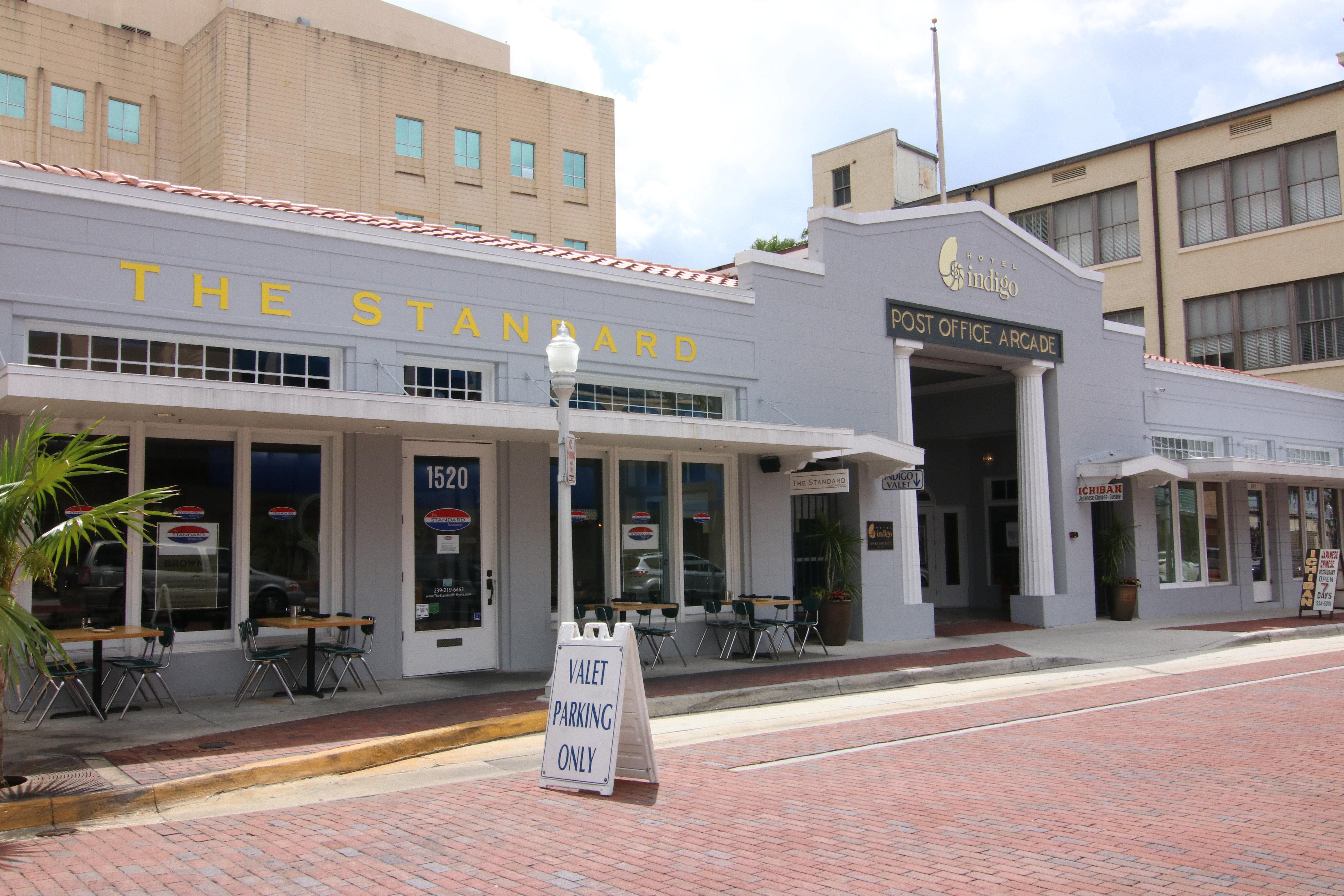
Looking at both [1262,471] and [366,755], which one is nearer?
[366,755]

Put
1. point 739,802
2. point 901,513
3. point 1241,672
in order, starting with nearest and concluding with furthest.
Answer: point 739,802 → point 1241,672 → point 901,513

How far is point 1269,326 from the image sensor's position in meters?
28.3

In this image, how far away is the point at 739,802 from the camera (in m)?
7.07

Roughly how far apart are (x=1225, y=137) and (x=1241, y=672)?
66.7ft

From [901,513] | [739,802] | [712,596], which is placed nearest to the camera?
[739,802]

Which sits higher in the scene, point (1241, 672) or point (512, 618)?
point (512, 618)

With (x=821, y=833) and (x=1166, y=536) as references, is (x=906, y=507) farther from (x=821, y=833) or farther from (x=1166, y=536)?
(x=821, y=833)

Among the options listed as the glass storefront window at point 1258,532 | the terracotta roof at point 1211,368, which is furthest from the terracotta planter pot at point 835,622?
the glass storefront window at point 1258,532

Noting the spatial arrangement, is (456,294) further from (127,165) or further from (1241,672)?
(127,165)

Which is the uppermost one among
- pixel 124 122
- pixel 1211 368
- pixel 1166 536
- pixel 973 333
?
pixel 124 122

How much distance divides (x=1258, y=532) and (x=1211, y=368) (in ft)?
13.0

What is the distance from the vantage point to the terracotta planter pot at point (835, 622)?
1545cm

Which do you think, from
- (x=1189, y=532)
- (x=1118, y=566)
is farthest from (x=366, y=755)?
(x=1189, y=532)

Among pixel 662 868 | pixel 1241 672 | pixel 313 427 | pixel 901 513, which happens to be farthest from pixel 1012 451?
pixel 662 868
